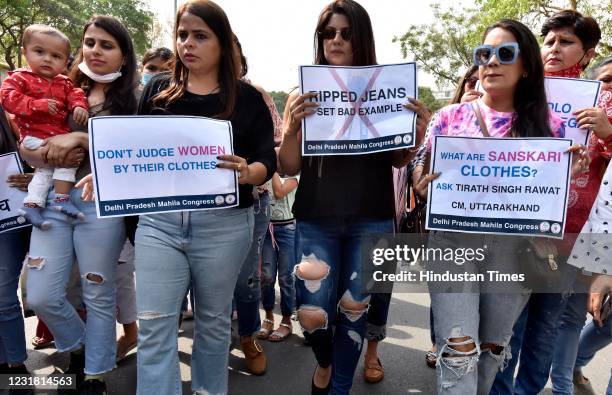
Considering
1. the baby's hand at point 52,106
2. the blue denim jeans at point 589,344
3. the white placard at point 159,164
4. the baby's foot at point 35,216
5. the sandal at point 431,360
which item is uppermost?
the baby's hand at point 52,106

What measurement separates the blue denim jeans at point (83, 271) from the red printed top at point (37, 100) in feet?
1.20

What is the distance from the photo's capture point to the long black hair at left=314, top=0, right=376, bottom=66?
2.34 m

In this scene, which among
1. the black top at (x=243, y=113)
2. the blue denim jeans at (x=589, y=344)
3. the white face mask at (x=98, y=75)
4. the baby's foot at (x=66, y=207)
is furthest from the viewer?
the blue denim jeans at (x=589, y=344)

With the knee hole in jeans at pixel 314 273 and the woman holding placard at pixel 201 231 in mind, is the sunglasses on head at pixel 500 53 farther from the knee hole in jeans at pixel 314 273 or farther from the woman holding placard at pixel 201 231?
the knee hole in jeans at pixel 314 273

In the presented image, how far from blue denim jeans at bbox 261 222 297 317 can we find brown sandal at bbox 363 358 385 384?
96cm

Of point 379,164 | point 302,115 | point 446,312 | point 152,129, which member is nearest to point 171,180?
point 152,129

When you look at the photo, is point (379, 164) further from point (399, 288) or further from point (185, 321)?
point (399, 288)

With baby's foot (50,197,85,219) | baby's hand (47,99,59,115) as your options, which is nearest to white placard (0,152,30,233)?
baby's foot (50,197,85,219)

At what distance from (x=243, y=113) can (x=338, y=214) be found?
2.25 ft

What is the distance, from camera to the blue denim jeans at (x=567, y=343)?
270 centimetres

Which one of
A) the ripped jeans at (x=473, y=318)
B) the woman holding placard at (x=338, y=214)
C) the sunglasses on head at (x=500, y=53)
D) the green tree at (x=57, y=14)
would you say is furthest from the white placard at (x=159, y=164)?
the green tree at (x=57, y=14)

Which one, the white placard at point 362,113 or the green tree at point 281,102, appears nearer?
the white placard at point 362,113

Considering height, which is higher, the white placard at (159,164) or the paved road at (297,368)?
the white placard at (159,164)

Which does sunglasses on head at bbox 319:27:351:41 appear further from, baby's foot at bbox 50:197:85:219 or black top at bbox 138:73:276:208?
baby's foot at bbox 50:197:85:219
